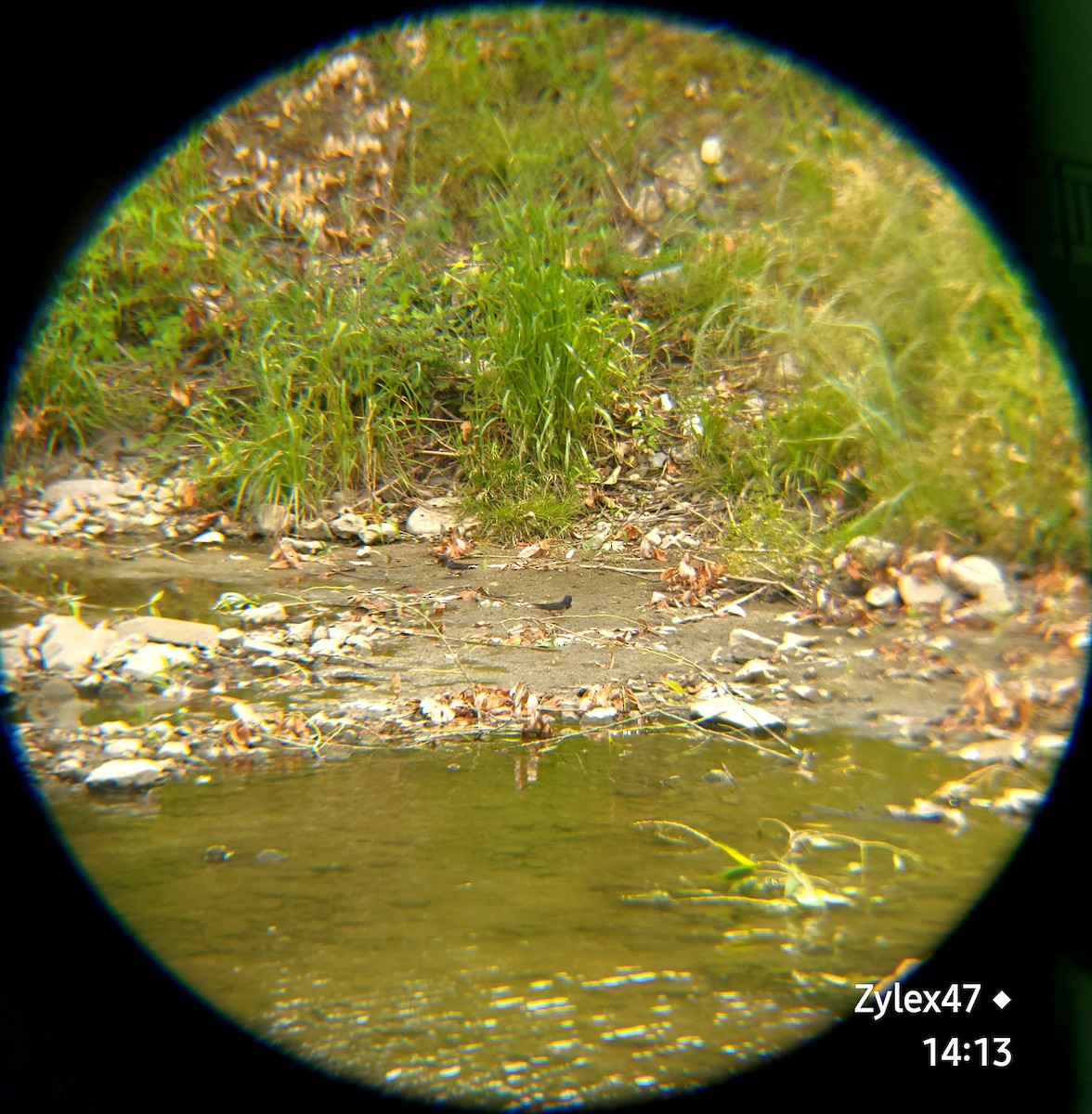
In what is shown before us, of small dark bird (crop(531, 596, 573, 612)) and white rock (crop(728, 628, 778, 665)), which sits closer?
white rock (crop(728, 628, 778, 665))

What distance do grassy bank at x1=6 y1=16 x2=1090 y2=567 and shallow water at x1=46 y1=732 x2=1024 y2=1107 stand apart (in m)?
1.44

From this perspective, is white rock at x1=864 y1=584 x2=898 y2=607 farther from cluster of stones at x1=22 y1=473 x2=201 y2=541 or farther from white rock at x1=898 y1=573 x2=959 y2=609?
cluster of stones at x1=22 y1=473 x2=201 y2=541

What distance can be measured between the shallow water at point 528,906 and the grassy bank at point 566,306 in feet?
4.74

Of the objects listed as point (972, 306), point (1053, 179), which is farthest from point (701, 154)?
point (1053, 179)

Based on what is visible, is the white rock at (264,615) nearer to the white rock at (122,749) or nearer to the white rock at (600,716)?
the white rock at (122,749)

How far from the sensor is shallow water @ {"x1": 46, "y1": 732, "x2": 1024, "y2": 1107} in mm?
1655

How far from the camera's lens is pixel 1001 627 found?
3000 mm

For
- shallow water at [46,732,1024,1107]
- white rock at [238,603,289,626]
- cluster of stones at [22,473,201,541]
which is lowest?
shallow water at [46,732,1024,1107]

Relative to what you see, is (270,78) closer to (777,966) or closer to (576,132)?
(576,132)

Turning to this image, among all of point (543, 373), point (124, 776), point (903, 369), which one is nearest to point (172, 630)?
point (124, 776)

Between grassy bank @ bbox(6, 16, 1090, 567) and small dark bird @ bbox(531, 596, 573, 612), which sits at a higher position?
grassy bank @ bbox(6, 16, 1090, 567)

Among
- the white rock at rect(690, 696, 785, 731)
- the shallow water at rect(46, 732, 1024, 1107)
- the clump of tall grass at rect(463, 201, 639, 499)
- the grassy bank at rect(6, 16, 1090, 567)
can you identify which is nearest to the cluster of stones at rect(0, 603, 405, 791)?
the shallow water at rect(46, 732, 1024, 1107)

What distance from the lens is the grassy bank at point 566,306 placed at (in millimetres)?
3715

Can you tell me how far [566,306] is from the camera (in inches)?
177
